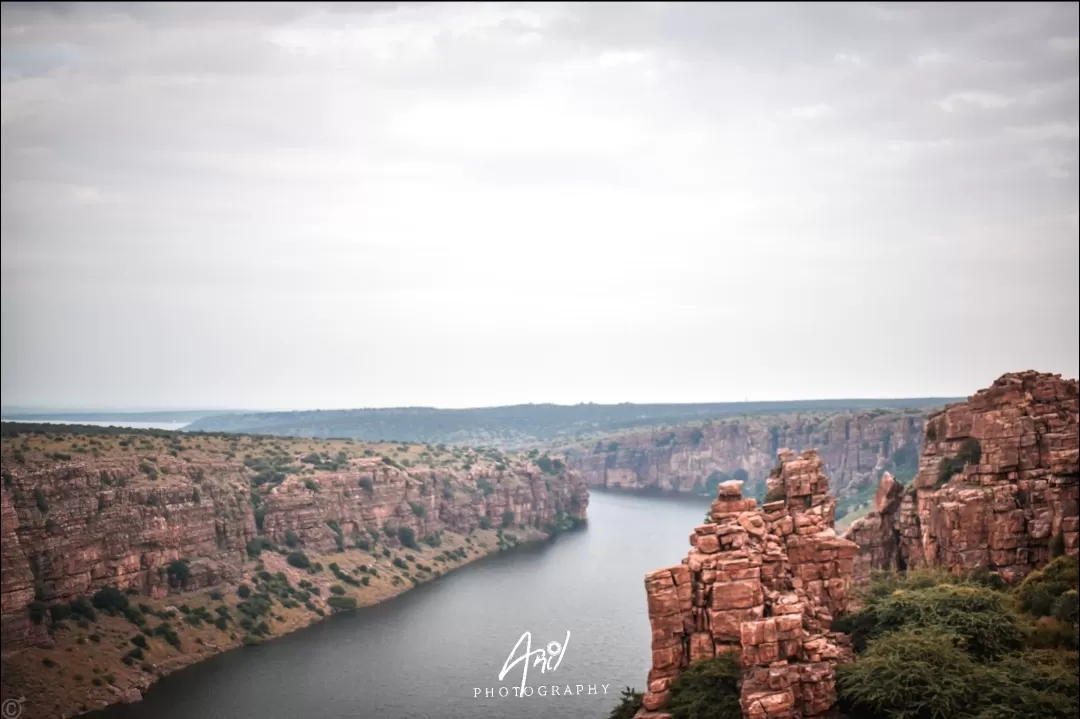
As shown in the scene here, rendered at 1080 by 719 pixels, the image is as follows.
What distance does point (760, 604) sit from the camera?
36781 mm

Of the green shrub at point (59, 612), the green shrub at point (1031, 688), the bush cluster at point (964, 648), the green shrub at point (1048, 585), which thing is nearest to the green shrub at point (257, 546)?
the green shrub at point (59, 612)

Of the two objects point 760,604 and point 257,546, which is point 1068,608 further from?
point 257,546

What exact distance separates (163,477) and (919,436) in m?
113

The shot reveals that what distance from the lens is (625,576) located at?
9344cm

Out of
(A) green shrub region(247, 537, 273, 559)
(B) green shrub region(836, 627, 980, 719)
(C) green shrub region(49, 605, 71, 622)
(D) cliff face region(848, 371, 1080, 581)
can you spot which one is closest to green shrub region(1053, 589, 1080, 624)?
(D) cliff face region(848, 371, 1080, 581)

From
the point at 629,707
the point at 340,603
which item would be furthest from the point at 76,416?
the point at 629,707

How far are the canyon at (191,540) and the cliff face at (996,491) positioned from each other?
43392 millimetres

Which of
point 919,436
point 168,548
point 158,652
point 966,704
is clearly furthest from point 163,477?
point 919,436

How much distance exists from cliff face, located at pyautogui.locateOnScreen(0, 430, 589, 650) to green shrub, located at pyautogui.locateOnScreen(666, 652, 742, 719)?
36861 mm

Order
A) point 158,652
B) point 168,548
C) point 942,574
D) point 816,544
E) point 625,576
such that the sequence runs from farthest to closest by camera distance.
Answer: point 625,576
point 168,548
point 158,652
point 942,574
point 816,544

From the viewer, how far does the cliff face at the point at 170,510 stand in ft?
199

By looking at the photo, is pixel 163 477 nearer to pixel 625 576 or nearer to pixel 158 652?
pixel 158 652

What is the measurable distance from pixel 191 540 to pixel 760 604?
175 ft

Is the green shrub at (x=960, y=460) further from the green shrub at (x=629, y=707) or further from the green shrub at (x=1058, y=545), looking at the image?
the green shrub at (x=629, y=707)
